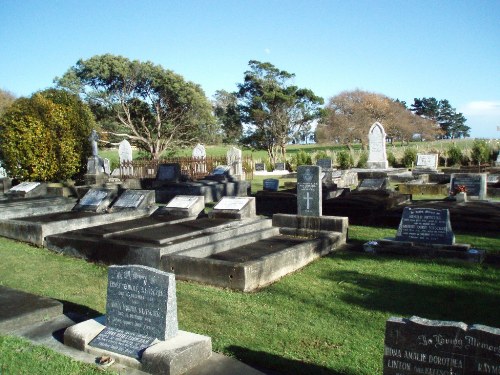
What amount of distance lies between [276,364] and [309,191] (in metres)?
5.99

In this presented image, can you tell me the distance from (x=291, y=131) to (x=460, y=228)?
32212 millimetres

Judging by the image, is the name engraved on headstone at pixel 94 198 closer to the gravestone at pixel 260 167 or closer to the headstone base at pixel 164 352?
the headstone base at pixel 164 352

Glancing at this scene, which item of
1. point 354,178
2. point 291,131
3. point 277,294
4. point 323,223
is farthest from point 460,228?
point 291,131

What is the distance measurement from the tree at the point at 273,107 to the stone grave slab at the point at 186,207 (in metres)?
29.3

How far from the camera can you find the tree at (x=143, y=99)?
126 feet

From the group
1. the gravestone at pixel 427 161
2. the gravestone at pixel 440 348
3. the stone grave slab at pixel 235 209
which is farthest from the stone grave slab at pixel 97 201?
the gravestone at pixel 427 161

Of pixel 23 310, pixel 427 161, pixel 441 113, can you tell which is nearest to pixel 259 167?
pixel 427 161

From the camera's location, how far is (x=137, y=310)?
4414 millimetres

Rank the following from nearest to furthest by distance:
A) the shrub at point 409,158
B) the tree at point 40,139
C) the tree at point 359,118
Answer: the tree at point 40,139 < the shrub at point 409,158 < the tree at point 359,118

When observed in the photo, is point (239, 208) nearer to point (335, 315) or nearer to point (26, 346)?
point (335, 315)

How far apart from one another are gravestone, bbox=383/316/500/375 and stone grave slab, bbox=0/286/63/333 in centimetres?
386

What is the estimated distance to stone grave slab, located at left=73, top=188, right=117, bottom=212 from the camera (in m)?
11.9

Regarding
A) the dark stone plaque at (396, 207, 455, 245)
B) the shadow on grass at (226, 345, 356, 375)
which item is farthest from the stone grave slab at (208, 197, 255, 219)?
the shadow on grass at (226, 345, 356, 375)

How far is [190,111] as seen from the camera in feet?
134
